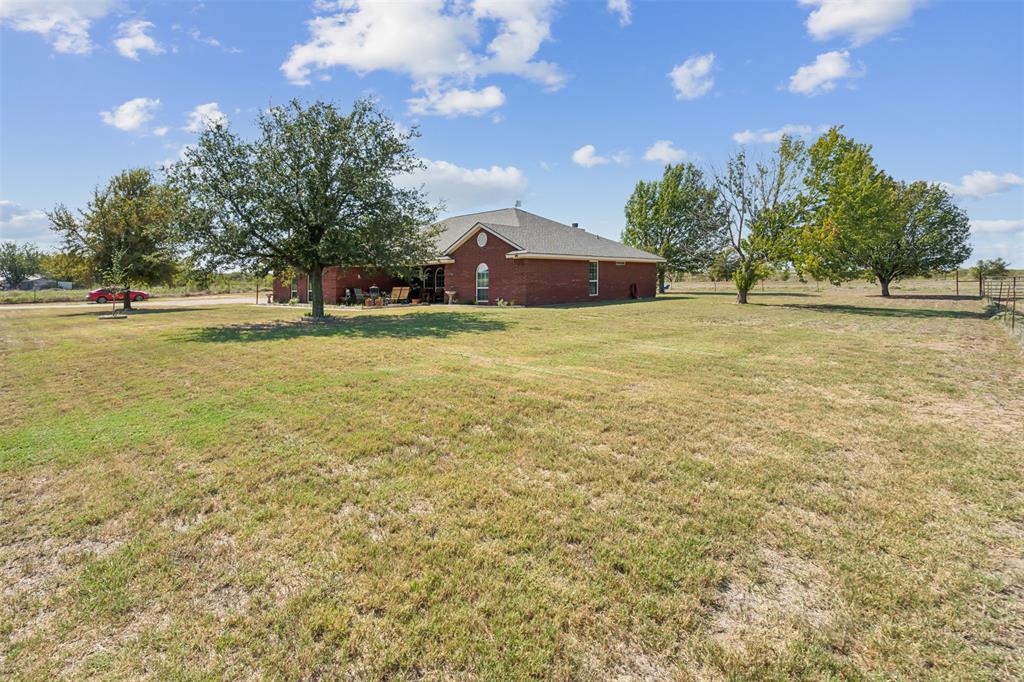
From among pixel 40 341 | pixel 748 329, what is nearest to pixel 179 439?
pixel 40 341

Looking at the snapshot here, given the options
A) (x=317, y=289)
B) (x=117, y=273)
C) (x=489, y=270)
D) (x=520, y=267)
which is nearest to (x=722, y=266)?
(x=520, y=267)

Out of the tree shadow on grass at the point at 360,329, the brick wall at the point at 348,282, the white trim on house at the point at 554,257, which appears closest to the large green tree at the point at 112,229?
the brick wall at the point at 348,282

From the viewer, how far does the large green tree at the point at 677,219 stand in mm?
44188

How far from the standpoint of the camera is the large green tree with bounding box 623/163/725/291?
44.2 meters

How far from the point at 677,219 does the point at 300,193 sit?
121 ft

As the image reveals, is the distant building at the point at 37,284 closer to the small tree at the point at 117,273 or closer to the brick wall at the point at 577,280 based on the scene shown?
the small tree at the point at 117,273

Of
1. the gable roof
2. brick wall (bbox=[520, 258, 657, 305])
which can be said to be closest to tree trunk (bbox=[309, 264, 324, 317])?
the gable roof

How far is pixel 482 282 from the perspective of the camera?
26.5 metres

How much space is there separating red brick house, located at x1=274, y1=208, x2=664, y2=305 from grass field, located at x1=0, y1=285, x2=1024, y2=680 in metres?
17.6

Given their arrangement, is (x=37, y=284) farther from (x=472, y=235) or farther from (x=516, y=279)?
(x=516, y=279)

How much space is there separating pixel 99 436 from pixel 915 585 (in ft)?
24.3

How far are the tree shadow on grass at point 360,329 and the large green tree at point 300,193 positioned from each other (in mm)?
2207

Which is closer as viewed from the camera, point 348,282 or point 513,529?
point 513,529

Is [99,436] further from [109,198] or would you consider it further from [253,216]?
[109,198]
